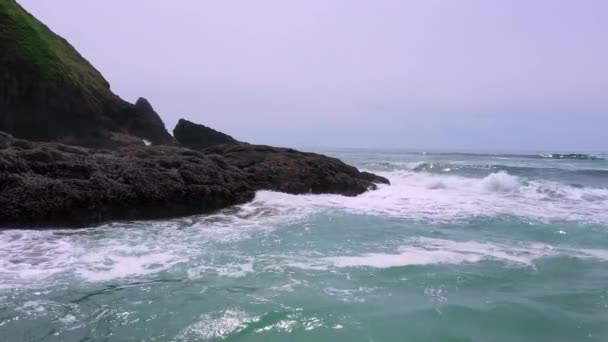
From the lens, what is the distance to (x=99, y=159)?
1083 cm

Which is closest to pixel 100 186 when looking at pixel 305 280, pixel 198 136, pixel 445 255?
pixel 305 280

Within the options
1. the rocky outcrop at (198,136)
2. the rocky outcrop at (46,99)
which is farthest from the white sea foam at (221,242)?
the rocky outcrop at (46,99)

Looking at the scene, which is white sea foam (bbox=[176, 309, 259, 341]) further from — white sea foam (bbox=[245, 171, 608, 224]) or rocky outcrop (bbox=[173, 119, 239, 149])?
rocky outcrop (bbox=[173, 119, 239, 149])

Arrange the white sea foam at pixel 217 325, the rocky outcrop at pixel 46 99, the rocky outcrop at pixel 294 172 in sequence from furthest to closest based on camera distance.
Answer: the rocky outcrop at pixel 46 99 → the rocky outcrop at pixel 294 172 → the white sea foam at pixel 217 325

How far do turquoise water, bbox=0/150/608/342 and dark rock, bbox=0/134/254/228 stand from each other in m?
0.51

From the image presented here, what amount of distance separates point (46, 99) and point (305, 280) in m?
17.9

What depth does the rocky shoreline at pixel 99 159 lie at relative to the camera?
8.99 metres

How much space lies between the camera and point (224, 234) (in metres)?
8.63

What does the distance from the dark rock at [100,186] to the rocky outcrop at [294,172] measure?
1.18 meters

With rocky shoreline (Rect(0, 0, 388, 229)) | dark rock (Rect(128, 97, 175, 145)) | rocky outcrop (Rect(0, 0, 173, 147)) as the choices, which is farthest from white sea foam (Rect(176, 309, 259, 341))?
dark rock (Rect(128, 97, 175, 145))

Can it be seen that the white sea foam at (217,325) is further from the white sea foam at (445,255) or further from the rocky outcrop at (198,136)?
the rocky outcrop at (198,136)

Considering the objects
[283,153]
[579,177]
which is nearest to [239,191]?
[283,153]

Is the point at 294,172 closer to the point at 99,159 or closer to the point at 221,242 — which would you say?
the point at 99,159

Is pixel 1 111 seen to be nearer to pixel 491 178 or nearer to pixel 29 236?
pixel 29 236
